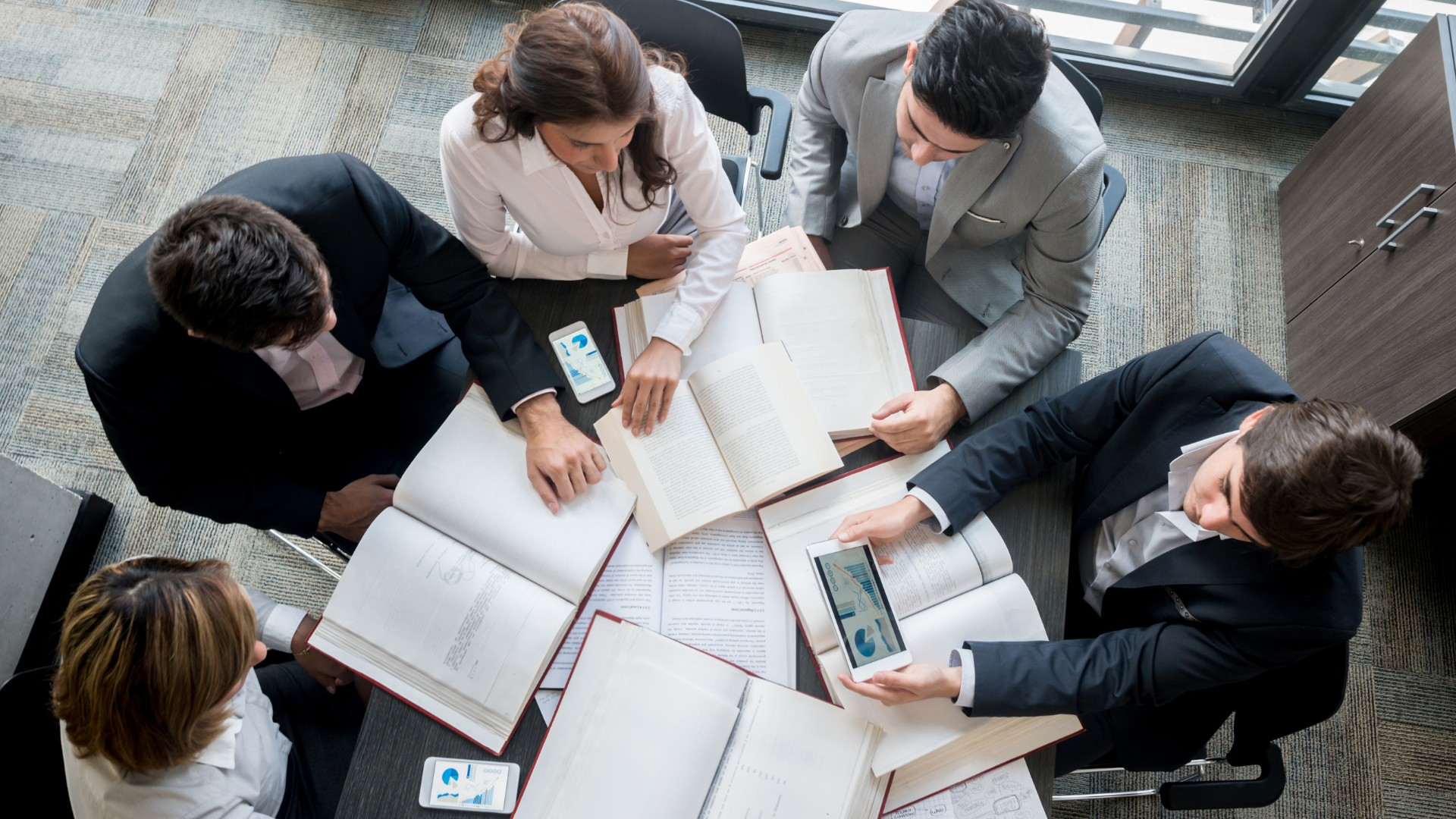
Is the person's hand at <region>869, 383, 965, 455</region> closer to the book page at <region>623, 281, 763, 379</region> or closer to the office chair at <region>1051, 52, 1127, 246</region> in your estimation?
the book page at <region>623, 281, 763, 379</region>

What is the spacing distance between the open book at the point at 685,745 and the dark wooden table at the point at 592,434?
0.07 m

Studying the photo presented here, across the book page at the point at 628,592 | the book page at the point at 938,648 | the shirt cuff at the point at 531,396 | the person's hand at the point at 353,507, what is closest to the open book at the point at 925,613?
the book page at the point at 938,648

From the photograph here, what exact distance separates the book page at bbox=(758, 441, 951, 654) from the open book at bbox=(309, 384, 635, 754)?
277 mm

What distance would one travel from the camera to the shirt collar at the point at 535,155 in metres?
1.46

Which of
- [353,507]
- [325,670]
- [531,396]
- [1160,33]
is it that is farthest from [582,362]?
[1160,33]

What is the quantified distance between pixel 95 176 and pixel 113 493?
110 cm

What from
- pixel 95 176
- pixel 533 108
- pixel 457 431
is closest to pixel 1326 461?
pixel 533 108

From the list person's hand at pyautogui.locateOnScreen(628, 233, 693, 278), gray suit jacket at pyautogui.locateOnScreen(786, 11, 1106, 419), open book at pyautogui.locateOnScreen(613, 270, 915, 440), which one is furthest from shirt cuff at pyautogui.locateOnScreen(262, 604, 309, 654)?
gray suit jacket at pyautogui.locateOnScreen(786, 11, 1106, 419)

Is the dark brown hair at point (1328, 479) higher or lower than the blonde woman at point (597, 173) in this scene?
higher

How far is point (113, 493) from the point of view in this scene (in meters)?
2.36

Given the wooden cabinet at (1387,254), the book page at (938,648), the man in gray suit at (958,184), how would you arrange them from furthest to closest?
the wooden cabinet at (1387,254) < the man in gray suit at (958,184) < the book page at (938,648)

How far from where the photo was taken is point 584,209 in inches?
62.6

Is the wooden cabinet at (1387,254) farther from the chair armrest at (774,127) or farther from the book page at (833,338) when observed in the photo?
the chair armrest at (774,127)

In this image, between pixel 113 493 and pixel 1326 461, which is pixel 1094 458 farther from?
pixel 113 493
